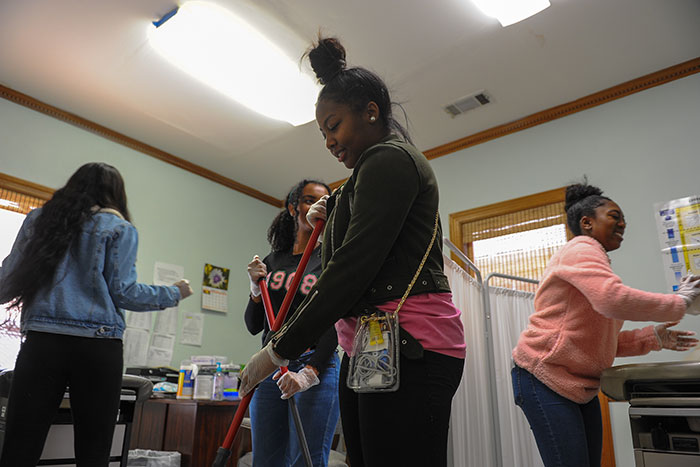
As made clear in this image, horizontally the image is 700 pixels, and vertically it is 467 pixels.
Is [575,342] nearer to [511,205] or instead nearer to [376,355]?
[376,355]

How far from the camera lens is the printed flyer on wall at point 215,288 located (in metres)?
4.18

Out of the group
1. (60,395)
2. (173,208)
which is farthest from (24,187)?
(60,395)

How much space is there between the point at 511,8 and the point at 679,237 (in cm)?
157

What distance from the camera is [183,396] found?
120 inches

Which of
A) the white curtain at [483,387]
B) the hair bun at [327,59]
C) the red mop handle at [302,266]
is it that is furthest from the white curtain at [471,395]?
the hair bun at [327,59]

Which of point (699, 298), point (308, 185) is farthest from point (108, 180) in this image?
point (699, 298)

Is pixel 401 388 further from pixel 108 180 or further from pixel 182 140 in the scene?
pixel 182 140

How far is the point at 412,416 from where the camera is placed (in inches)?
29.5

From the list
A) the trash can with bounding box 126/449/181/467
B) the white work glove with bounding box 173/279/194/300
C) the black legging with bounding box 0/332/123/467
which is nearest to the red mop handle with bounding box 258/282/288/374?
the white work glove with bounding box 173/279/194/300

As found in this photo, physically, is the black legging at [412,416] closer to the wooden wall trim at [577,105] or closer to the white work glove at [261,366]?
the white work glove at [261,366]

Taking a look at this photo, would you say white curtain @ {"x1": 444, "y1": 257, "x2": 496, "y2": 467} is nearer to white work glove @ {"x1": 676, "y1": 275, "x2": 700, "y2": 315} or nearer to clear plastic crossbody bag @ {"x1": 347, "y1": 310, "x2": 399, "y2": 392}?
white work glove @ {"x1": 676, "y1": 275, "x2": 700, "y2": 315}

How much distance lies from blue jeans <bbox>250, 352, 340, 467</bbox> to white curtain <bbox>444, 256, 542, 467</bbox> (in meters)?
0.59

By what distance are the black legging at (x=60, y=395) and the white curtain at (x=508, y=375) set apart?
5.28ft

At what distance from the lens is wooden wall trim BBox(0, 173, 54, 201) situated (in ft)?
10.5
